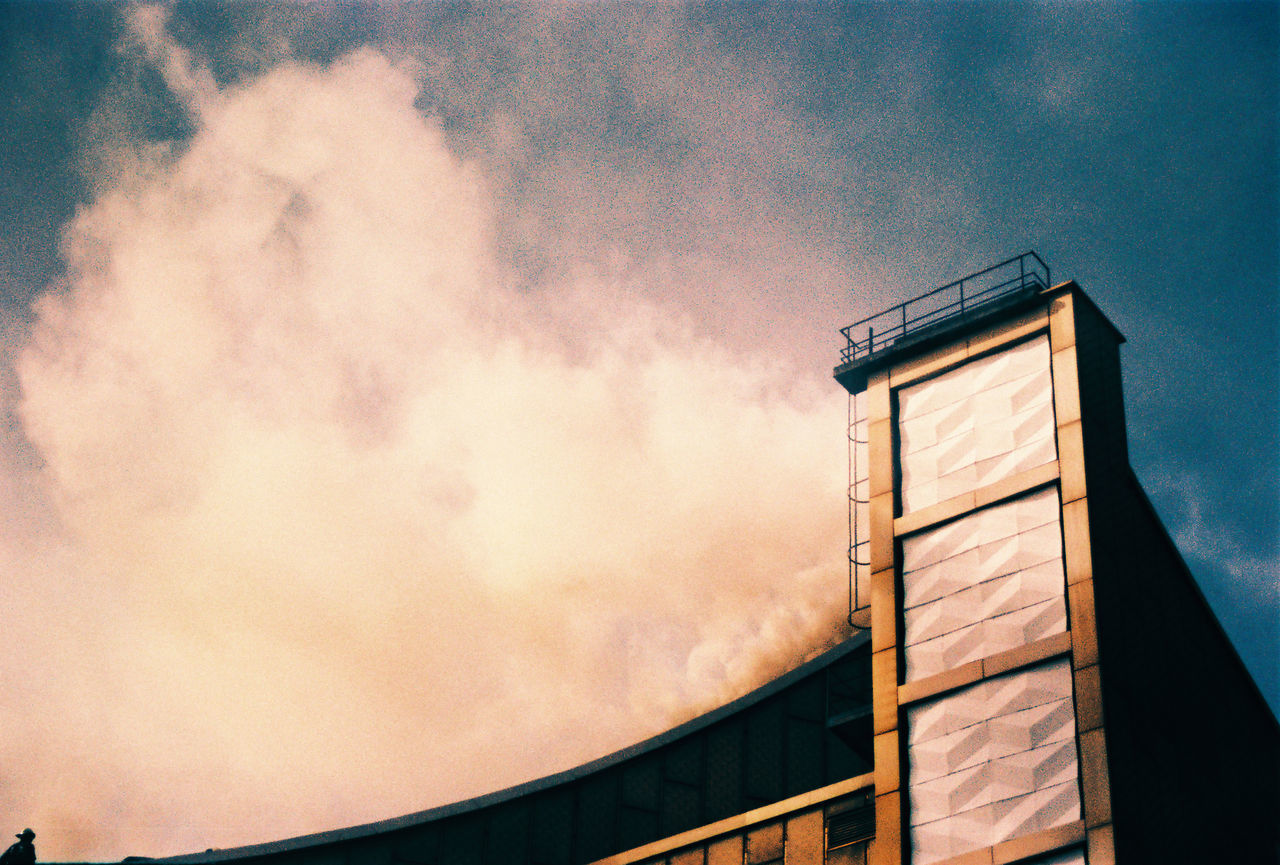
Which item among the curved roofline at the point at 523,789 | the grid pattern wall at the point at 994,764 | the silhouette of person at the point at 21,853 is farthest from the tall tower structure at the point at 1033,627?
the silhouette of person at the point at 21,853

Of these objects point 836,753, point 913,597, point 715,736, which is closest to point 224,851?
point 715,736

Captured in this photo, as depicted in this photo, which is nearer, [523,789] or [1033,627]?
[1033,627]

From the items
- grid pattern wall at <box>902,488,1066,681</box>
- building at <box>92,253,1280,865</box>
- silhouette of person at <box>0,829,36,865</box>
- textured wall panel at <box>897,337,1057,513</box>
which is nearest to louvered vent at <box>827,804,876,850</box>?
building at <box>92,253,1280,865</box>

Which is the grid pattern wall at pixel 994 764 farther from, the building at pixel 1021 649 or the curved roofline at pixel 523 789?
the curved roofline at pixel 523 789

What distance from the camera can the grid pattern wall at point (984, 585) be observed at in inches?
1259

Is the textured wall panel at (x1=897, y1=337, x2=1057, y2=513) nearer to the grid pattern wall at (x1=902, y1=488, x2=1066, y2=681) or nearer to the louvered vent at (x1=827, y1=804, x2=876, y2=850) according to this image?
the grid pattern wall at (x1=902, y1=488, x2=1066, y2=681)

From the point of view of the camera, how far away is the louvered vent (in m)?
32.5

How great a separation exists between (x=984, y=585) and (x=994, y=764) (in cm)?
459

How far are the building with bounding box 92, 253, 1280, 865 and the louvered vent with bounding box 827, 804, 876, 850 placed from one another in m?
0.06

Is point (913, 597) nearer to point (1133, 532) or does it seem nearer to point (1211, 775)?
point (1133, 532)

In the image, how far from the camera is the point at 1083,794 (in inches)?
1145

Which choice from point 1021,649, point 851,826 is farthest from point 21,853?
point 1021,649

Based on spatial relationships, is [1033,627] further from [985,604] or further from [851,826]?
[851,826]

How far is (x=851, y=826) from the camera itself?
32.9 metres
